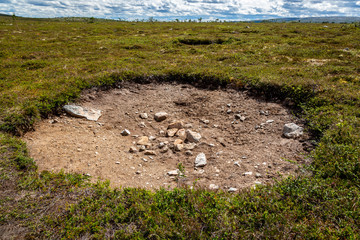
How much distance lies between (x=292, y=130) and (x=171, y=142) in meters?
3.62

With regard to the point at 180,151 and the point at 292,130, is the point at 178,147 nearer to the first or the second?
the point at 180,151

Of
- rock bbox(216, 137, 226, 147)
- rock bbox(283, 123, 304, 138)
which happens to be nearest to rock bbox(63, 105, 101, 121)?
rock bbox(216, 137, 226, 147)

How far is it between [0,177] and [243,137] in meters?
6.03

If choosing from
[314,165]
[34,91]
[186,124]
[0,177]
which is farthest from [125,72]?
[314,165]

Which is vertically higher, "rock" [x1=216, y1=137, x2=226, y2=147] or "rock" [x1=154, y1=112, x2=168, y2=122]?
"rock" [x1=154, y1=112, x2=168, y2=122]

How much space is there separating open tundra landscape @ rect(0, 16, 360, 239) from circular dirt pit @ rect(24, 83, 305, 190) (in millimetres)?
43

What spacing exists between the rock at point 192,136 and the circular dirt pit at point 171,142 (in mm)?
131

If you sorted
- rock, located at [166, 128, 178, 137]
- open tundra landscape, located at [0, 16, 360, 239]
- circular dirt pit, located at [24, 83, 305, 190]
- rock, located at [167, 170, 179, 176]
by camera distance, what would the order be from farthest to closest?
rock, located at [166, 128, 178, 137] < rock, located at [167, 170, 179, 176] < circular dirt pit, located at [24, 83, 305, 190] < open tundra landscape, located at [0, 16, 360, 239]

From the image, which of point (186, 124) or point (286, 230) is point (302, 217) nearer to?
point (286, 230)

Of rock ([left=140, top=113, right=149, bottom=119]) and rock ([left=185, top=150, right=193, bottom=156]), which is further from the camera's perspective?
rock ([left=140, top=113, right=149, bottom=119])

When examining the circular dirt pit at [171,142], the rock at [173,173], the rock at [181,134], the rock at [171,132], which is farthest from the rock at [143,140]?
the rock at [173,173]

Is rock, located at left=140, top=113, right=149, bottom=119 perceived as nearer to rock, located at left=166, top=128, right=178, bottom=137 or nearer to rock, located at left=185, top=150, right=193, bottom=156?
rock, located at left=166, top=128, right=178, bottom=137

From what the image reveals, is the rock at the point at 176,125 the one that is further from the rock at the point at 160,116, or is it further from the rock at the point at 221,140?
the rock at the point at 221,140

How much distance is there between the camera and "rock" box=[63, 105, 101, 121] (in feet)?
23.2
